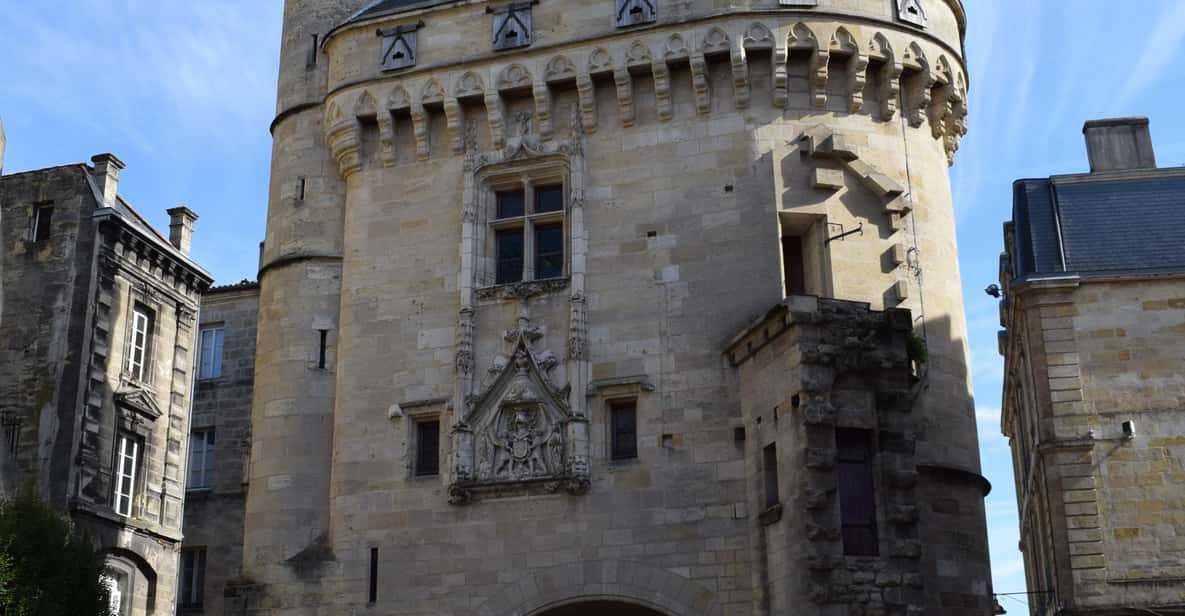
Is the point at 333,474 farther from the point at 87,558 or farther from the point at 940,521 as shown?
the point at 940,521

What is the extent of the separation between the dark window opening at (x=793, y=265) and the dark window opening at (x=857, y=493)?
9.96ft

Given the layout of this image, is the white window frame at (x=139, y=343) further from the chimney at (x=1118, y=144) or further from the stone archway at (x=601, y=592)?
the chimney at (x=1118, y=144)

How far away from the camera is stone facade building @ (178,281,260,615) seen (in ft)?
93.7

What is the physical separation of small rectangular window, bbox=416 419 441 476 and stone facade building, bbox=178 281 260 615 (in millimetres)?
10305

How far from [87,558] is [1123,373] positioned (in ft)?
51.2

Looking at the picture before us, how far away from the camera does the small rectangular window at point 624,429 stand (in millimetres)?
18453

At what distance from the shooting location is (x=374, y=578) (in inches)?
746

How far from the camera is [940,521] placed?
17.9 meters

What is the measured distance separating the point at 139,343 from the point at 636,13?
13.4 metres

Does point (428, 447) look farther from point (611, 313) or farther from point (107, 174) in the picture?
point (107, 174)

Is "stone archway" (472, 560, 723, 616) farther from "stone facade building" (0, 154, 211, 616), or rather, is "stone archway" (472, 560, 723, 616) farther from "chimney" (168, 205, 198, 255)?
"chimney" (168, 205, 198, 255)

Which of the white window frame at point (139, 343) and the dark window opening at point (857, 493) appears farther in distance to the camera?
the white window frame at point (139, 343)

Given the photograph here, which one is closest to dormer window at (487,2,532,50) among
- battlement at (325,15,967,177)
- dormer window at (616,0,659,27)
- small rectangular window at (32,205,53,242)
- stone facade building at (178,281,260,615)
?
battlement at (325,15,967,177)

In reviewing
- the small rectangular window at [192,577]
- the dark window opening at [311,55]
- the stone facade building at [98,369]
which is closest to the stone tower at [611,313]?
the dark window opening at [311,55]
